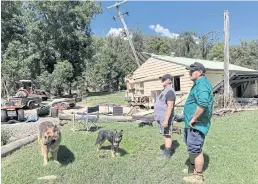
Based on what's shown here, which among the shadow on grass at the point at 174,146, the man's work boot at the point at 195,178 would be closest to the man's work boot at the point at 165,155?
the shadow on grass at the point at 174,146

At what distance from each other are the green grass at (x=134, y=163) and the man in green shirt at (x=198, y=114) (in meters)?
0.46

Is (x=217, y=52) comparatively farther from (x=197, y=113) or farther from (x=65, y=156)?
(x=197, y=113)

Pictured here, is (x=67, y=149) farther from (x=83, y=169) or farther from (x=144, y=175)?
(x=144, y=175)

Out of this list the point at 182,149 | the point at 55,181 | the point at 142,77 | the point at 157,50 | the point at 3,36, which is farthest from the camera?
the point at 157,50

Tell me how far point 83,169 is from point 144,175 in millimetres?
1211

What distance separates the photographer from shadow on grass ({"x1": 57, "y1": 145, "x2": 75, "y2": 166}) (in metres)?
5.50

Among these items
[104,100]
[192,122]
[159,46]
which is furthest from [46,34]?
[159,46]

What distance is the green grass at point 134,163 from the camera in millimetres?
4605

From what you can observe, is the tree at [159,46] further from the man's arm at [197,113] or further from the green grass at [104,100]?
the man's arm at [197,113]

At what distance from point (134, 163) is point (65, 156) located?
1623mm

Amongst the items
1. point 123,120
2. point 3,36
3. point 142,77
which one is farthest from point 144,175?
point 3,36

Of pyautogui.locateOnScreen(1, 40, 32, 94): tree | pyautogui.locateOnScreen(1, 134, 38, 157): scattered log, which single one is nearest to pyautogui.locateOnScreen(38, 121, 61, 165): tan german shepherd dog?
pyautogui.locateOnScreen(1, 134, 38, 157): scattered log

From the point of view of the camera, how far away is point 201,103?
3984mm

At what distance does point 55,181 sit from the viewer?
14.8 ft
